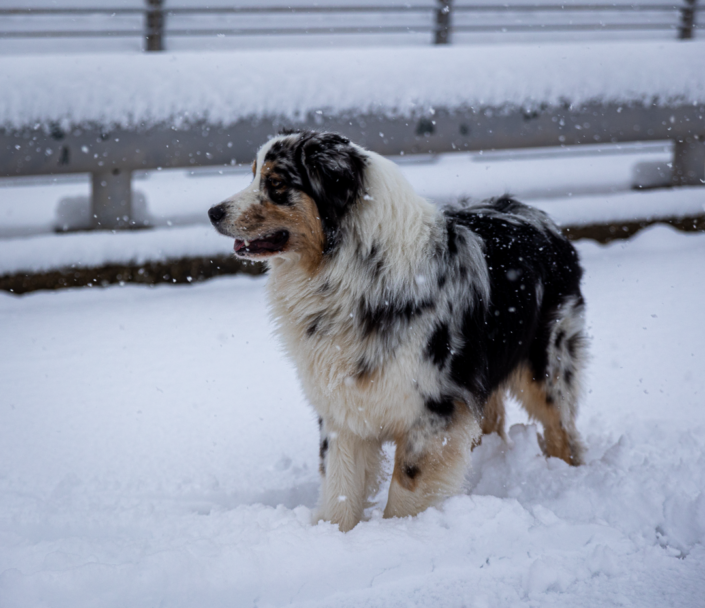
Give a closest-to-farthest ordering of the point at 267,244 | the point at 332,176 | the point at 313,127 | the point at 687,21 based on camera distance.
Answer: the point at 332,176 → the point at 267,244 → the point at 313,127 → the point at 687,21

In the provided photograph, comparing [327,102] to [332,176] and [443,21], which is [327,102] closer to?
[443,21]

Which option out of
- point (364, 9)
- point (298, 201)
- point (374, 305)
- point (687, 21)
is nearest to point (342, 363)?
point (374, 305)

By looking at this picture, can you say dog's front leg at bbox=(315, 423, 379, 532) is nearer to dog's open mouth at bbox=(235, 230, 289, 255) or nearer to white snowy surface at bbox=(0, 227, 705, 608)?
white snowy surface at bbox=(0, 227, 705, 608)

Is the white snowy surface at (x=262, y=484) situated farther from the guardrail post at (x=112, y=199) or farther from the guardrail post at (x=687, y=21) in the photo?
the guardrail post at (x=687, y=21)

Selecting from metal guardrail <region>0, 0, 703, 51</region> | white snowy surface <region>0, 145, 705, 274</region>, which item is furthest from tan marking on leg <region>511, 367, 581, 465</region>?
metal guardrail <region>0, 0, 703, 51</region>

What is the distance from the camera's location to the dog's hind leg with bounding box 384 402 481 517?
2639 millimetres

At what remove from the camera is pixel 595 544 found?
8.21 feet

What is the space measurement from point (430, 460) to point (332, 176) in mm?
1239

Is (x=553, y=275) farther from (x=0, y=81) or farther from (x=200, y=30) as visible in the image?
(x=200, y=30)

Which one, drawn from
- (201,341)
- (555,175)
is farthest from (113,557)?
(555,175)

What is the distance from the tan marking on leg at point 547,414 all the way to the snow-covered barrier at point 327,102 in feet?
10.7

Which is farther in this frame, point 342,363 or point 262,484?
point 262,484

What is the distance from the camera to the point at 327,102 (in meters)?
5.81

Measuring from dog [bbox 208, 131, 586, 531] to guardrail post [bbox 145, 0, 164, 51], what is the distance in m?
5.08
